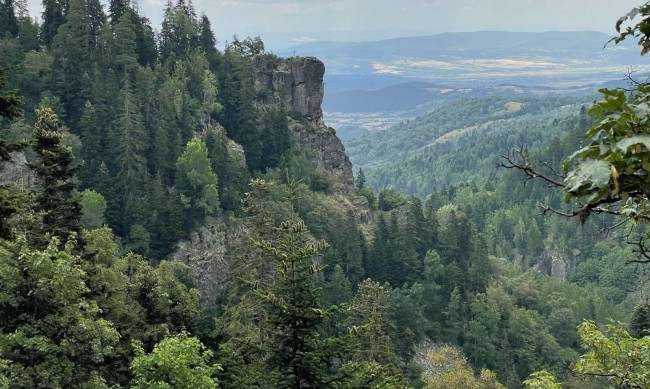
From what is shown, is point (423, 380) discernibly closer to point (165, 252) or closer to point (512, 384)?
point (512, 384)

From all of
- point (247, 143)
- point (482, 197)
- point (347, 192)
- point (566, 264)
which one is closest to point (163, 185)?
point (247, 143)

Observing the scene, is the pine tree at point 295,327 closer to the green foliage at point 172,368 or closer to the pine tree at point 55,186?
the green foliage at point 172,368

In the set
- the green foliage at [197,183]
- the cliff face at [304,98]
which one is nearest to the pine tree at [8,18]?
the green foliage at [197,183]

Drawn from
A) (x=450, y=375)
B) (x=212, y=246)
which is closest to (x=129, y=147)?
(x=212, y=246)

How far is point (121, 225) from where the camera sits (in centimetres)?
5994

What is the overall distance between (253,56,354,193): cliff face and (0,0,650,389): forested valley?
295 mm

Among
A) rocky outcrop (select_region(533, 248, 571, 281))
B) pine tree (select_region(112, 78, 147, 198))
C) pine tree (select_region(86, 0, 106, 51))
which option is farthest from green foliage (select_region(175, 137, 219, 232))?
rocky outcrop (select_region(533, 248, 571, 281))

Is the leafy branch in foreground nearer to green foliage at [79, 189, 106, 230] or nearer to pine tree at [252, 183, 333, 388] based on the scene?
pine tree at [252, 183, 333, 388]

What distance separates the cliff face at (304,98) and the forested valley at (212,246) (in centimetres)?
30

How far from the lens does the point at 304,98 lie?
93.2m

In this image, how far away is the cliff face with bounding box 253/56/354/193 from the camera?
9075 centimetres

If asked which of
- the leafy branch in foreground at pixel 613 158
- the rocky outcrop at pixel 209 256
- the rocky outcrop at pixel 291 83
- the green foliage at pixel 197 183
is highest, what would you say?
the leafy branch in foreground at pixel 613 158

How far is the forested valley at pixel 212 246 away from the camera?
17688mm

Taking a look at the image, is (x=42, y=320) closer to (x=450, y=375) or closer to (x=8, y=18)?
(x=450, y=375)
